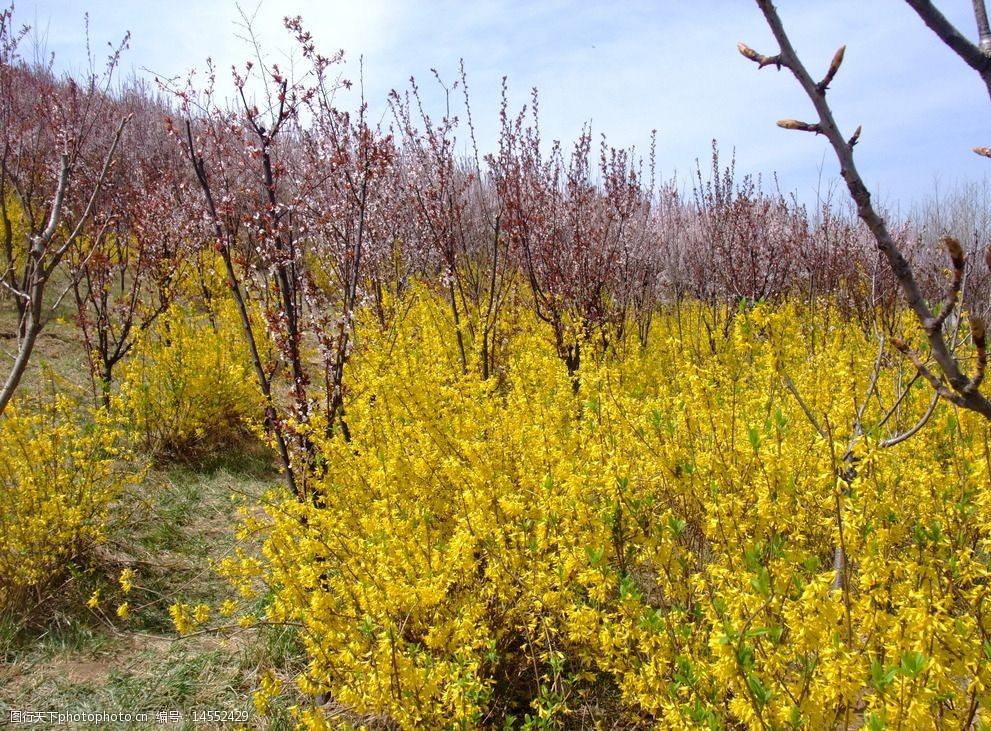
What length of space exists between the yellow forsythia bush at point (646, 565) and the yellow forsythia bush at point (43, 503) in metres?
0.95

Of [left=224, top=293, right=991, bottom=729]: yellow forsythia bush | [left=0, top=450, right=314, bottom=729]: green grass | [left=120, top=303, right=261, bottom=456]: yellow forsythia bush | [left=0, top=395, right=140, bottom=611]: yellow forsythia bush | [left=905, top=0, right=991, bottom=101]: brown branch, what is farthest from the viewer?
[left=120, top=303, right=261, bottom=456]: yellow forsythia bush

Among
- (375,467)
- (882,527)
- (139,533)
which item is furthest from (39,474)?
(882,527)

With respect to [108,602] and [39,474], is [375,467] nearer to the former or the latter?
[108,602]

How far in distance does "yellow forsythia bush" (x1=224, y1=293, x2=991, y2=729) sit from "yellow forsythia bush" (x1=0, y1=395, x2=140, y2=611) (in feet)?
3.13

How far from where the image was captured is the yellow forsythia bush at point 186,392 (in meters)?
4.97

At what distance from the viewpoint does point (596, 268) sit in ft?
19.1

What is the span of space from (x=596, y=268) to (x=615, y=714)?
13.3ft

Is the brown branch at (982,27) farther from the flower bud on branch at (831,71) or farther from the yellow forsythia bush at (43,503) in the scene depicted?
the yellow forsythia bush at (43,503)

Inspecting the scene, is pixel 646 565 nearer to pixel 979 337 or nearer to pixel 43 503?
pixel 979 337

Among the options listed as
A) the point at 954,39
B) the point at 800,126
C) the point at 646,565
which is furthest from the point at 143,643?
the point at 954,39

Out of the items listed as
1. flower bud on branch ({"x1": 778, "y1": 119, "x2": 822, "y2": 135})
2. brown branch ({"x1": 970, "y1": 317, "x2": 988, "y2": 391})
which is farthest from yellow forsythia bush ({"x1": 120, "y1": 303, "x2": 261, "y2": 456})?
brown branch ({"x1": 970, "y1": 317, "x2": 988, "y2": 391})

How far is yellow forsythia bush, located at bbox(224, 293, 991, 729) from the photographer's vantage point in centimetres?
150

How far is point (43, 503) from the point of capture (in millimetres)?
3312

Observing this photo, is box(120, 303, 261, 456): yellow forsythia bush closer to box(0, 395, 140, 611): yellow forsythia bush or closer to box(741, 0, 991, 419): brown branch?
box(0, 395, 140, 611): yellow forsythia bush
